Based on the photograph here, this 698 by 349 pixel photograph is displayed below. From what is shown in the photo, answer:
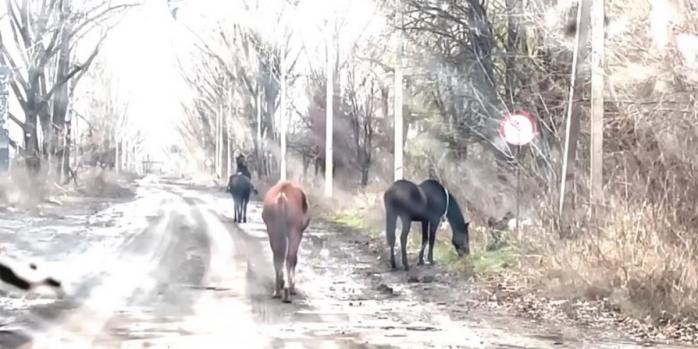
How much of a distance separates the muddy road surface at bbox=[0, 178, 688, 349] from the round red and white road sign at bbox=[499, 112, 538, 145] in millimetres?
3504

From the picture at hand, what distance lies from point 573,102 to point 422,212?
3.11 metres

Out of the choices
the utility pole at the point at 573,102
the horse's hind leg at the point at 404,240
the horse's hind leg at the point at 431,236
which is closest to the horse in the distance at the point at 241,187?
the horse's hind leg at the point at 431,236

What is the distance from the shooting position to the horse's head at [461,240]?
17.7 meters

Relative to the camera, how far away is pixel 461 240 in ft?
58.4

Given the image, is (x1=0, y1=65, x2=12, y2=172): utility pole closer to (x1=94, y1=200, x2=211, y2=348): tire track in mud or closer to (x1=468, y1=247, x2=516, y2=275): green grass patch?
(x1=94, y1=200, x2=211, y2=348): tire track in mud

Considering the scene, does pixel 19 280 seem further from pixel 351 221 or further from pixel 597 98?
pixel 351 221

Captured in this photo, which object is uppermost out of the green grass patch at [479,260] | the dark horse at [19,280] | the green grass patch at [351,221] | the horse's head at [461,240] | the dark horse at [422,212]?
the dark horse at [422,212]

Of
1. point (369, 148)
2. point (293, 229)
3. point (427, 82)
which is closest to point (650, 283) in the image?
point (293, 229)

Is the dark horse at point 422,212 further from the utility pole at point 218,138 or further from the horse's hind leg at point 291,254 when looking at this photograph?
the utility pole at point 218,138

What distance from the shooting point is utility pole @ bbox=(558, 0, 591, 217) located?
15.8m

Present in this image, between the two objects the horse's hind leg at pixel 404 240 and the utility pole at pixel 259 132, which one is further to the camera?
the utility pole at pixel 259 132

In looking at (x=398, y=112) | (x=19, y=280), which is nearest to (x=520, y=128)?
(x=398, y=112)

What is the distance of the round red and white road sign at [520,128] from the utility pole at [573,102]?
8.52 ft

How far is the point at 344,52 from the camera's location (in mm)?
42125
